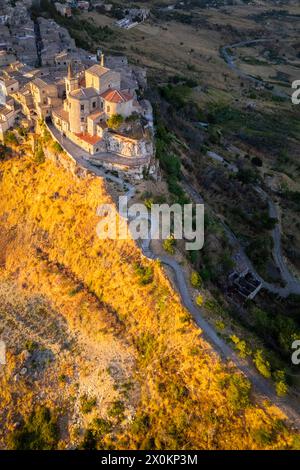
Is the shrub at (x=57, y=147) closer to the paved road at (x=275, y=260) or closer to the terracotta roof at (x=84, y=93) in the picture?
the terracotta roof at (x=84, y=93)

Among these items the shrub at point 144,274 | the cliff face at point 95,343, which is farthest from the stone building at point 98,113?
the shrub at point 144,274

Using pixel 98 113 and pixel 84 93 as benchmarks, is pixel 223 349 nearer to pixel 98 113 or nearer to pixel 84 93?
pixel 98 113

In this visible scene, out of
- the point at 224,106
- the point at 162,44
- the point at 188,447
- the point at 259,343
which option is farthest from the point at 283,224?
the point at 162,44

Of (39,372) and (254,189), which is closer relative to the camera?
(39,372)

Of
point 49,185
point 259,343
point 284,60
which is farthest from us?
point 284,60

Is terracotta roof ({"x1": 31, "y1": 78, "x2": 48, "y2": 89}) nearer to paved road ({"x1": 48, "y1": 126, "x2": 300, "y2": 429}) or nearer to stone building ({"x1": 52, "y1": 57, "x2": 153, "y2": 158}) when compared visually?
stone building ({"x1": 52, "y1": 57, "x2": 153, "y2": 158})
